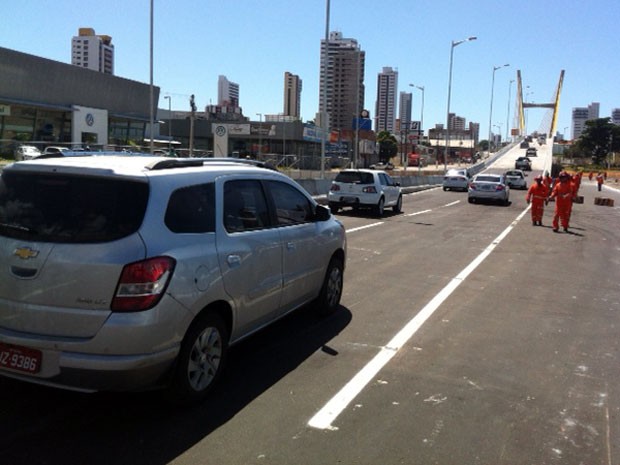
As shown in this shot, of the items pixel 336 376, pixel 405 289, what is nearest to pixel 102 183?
pixel 336 376

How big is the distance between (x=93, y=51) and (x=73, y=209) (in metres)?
91.3

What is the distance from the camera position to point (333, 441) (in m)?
3.76

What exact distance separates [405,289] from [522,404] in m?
4.00

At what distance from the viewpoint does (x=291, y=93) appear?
545 feet

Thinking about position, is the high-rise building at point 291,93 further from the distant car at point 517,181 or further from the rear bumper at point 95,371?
the rear bumper at point 95,371

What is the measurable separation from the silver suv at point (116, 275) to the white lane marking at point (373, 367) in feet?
2.91

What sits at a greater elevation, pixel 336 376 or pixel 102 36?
pixel 102 36

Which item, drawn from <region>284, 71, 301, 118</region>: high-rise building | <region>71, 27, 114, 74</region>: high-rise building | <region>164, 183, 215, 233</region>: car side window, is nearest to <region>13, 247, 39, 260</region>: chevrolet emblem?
<region>164, 183, 215, 233</region>: car side window

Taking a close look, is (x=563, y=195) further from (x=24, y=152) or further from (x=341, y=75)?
(x=341, y=75)

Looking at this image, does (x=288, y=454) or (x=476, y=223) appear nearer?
(x=288, y=454)

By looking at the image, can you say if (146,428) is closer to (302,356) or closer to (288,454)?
(288,454)

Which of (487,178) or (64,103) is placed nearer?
(487,178)

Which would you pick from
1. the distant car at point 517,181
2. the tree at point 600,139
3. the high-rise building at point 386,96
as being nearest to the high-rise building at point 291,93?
the high-rise building at point 386,96

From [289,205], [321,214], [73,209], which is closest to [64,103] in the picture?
[321,214]
